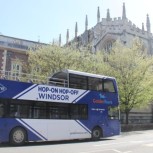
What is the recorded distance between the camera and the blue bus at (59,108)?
676 inches

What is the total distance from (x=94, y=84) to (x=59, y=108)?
11.4 ft

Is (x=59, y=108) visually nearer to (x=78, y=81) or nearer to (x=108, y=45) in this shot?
(x=78, y=81)

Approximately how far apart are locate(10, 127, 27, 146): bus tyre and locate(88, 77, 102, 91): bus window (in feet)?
18.6

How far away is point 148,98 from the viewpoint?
37500 mm

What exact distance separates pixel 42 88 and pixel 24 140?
10.1 ft

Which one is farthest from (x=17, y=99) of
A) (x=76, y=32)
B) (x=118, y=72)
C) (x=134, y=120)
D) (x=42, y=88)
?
(x=76, y=32)

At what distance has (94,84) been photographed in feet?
70.7

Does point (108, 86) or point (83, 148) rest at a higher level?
point (108, 86)

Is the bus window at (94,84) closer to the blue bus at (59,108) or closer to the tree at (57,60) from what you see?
the blue bus at (59,108)

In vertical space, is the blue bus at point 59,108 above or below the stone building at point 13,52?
below

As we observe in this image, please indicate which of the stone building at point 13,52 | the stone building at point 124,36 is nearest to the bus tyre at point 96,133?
the stone building at point 13,52

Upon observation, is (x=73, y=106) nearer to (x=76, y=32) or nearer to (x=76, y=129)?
(x=76, y=129)

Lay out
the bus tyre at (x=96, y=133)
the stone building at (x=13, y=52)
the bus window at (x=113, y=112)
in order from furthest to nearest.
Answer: the stone building at (x=13, y=52)
the bus window at (x=113, y=112)
the bus tyre at (x=96, y=133)

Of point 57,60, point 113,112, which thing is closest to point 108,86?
point 113,112
